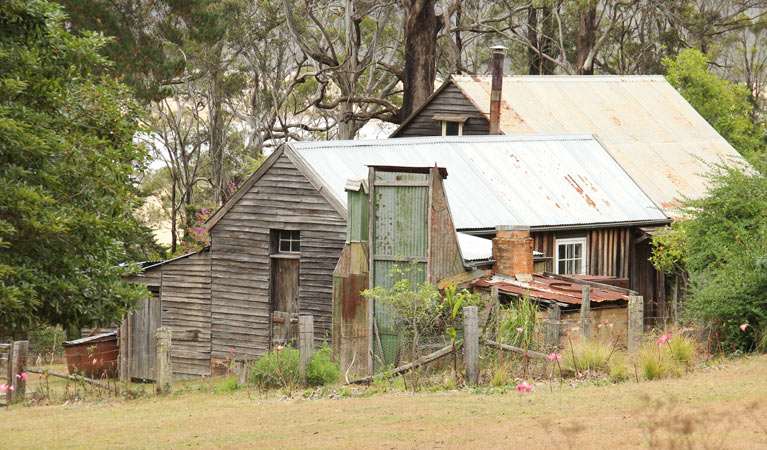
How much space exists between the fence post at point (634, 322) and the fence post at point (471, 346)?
284 cm

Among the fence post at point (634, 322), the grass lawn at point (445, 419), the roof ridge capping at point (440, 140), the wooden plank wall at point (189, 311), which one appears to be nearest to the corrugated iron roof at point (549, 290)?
the fence post at point (634, 322)

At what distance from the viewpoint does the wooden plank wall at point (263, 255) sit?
1941cm

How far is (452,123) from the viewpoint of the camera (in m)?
29.6

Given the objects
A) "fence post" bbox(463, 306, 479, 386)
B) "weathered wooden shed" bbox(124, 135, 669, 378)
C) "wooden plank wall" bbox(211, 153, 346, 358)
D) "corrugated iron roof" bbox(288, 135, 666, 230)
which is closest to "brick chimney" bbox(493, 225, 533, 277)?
"weathered wooden shed" bbox(124, 135, 669, 378)

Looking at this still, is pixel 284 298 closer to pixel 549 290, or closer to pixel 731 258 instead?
pixel 549 290

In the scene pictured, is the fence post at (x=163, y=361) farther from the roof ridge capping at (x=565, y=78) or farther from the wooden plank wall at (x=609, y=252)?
the roof ridge capping at (x=565, y=78)

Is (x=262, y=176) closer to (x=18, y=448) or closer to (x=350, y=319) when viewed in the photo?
(x=350, y=319)

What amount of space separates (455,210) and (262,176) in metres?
4.03

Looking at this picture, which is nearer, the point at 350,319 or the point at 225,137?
the point at 350,319

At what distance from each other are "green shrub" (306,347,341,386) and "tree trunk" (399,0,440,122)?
22435 millimetres

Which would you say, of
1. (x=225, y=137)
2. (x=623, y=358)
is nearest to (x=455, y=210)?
(x=623, y=358)

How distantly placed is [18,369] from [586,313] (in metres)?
9.49

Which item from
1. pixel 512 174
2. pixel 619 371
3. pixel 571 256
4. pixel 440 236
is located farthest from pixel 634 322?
pixel 512 174

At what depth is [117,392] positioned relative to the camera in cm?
1565
